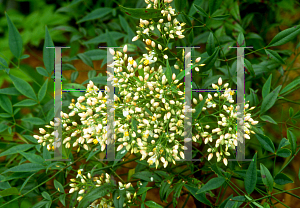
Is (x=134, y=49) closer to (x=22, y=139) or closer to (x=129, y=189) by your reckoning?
(x=129, y=189)

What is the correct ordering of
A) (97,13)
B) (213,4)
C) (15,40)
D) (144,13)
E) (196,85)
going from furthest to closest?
(97,13), (15,40), (196,85), (213,4), (144,13)

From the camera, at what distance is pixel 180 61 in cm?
81

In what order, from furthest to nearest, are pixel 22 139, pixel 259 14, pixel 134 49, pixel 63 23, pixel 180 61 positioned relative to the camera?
pixel 63 23 < pixel 259 14 < pixel 22 139 < pixel 134 49 < pixel 180 61

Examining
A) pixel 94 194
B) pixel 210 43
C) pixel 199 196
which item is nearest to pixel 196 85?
pixel 210 43

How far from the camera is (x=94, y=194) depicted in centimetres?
75

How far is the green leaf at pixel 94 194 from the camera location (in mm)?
724

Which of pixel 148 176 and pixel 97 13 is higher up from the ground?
pixel 97 13

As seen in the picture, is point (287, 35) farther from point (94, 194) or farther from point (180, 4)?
point (94, 194)

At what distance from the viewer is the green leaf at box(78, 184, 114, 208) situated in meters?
0.72

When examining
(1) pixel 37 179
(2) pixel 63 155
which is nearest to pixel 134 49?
(2) pixel 63 155

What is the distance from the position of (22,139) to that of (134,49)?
69 cm

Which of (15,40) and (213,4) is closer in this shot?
(213,4)

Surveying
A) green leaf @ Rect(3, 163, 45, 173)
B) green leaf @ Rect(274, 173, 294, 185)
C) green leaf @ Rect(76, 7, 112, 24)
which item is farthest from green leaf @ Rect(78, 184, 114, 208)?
green leaf @ Rect(76, 7, 112, 24)

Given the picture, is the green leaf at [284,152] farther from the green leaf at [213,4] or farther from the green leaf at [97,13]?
the green leaf at [97,13]
